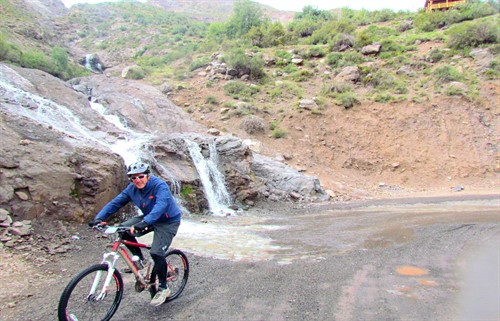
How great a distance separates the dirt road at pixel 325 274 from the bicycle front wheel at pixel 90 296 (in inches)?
14.0

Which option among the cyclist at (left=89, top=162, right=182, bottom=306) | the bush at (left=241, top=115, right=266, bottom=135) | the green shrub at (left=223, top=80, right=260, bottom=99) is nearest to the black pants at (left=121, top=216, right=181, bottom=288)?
the cyclist at (left=89, top=162, right=182, bottom=306)

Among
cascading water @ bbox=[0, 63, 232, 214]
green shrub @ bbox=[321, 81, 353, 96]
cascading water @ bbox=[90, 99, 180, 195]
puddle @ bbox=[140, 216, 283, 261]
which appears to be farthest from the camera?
green shrub @ bbox=[321, 81, 353, 96]

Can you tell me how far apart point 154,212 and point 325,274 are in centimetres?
311

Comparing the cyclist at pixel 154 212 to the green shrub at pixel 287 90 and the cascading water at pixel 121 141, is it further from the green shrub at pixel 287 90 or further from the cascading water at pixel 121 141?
the green shrub at pixel 287 90

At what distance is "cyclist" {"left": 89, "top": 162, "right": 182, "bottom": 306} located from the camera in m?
4.43

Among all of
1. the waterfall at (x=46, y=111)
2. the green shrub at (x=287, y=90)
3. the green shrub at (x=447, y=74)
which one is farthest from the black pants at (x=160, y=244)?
the green shrub at (x=447, y=74)

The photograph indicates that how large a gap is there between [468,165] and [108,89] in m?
21.7

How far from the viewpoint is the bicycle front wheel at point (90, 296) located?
378 centimetres

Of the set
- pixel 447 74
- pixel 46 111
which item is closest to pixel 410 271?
pixel 46 111

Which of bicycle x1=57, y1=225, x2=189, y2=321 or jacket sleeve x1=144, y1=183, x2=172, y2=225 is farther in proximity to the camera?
jacket sleeve x1=144, y1=183, x2=172, y2=225

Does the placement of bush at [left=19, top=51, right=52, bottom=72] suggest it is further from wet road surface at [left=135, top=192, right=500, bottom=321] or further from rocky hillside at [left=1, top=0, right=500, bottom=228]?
wet road surface at [left=135, top=192, right=500, bottom=321]

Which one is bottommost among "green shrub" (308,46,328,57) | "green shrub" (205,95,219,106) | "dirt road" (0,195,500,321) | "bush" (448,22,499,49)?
"dirt road" (0,195,500,321)

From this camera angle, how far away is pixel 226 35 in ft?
148

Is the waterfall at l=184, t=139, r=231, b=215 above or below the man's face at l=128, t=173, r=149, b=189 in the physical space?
below
